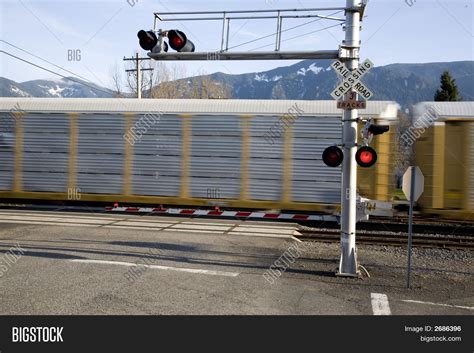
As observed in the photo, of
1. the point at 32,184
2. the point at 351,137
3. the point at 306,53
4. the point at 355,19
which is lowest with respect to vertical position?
the point at 32,184

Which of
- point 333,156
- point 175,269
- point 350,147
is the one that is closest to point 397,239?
point 350,147

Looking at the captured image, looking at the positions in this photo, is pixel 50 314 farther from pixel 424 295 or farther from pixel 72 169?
pixel 72 169

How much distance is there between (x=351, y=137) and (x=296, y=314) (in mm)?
3569

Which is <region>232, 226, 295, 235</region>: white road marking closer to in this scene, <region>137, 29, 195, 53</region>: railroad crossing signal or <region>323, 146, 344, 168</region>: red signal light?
<region>323, 146, 344, 168</region>: red signal light

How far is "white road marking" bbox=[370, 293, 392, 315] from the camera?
6222 mm

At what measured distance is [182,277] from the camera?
7.73 metres

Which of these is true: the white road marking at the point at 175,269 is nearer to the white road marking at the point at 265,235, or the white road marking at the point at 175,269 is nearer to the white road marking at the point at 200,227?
the white road marking at the point at 265,235

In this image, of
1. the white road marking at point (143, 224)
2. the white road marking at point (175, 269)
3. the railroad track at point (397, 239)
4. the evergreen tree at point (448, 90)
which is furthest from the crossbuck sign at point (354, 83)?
the evergreen tree at point (448, 90)

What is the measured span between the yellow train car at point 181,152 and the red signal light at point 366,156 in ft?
18.7

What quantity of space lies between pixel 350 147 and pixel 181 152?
750cm

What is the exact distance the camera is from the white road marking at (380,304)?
6222mm

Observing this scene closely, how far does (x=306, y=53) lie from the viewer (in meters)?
8.06

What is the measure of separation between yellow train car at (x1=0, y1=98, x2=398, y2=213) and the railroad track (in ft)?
4.17
